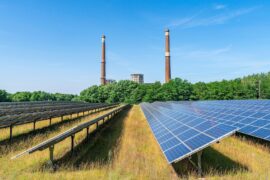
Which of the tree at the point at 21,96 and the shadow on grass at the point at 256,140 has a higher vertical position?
the tree at the point at 21,96

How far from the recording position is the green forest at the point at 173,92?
67250mm

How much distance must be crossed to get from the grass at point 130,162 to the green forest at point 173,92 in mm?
58837

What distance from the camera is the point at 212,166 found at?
813 centimetres

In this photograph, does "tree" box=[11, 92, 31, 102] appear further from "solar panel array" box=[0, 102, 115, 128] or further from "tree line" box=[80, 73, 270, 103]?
"solar panel array" box=[0, 102, 115, 128]

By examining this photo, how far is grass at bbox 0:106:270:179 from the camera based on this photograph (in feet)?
22.2

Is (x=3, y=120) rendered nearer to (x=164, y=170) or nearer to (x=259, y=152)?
(x=164, y=170)

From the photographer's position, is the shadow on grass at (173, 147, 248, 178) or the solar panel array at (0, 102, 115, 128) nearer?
the shadow on grass at (173, 147, 248, 178)

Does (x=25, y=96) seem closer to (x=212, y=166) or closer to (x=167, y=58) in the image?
(x=167, y=58)

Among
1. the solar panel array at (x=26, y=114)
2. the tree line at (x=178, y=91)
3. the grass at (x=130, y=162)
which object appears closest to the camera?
the grass at (x=130, y=162)

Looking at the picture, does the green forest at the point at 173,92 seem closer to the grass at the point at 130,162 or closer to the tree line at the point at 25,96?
the tree line at the point at 25,96

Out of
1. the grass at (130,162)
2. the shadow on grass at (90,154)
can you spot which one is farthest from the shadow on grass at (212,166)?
the shadow on grass at (90,154)

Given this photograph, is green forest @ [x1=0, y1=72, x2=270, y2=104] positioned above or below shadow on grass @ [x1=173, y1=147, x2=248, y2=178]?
above

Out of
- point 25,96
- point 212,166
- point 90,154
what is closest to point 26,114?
point 90,154

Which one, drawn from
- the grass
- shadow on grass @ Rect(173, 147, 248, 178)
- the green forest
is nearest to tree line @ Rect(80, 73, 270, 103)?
the green forest
